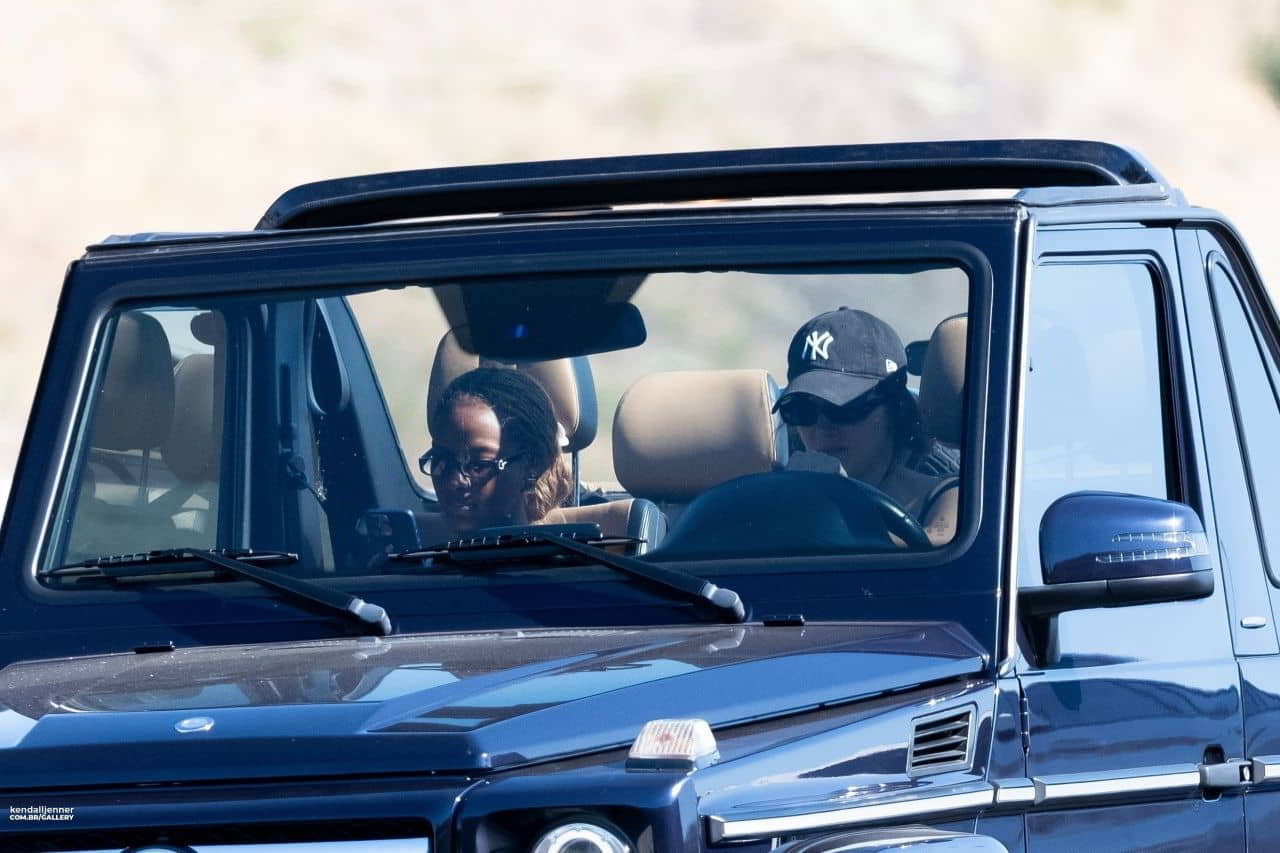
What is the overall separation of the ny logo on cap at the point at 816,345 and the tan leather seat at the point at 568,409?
37cm

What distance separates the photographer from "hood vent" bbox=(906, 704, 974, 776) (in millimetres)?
3020

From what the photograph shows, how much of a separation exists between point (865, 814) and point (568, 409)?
1.21 meters

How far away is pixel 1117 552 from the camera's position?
3268mm

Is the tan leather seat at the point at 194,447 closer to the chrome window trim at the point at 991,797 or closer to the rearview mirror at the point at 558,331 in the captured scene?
the rearview mirror at the point at 558,331

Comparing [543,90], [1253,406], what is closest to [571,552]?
[1253,406]

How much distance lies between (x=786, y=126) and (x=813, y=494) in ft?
119

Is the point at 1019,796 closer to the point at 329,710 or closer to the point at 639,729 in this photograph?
the point at 639,729

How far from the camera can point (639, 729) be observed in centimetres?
277

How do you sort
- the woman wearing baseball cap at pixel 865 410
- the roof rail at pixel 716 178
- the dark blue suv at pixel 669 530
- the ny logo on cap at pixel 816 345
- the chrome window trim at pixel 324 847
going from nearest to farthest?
the chrome window trim at pixel 324 847 → the dark blue suv at pixel 669 530 → the woman wearing baseball cap at pixel 865 410 → the ny logo on cap at pixel 816 345 → the roof rail at pixel 716 178

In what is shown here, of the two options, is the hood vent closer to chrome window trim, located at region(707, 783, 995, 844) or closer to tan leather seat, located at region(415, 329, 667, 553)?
chrome window trim, located at region(707, 783, 995, 844)

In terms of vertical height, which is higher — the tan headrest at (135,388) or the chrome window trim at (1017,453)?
the tan headrest at (135,388)

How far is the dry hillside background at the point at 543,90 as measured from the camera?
117 feet

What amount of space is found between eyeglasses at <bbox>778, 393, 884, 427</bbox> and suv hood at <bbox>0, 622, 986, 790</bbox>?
0.42 m

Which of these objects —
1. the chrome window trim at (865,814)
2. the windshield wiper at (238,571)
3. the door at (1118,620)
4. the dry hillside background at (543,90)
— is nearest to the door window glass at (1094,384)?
the door at (1118,620)
